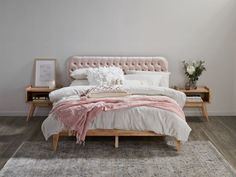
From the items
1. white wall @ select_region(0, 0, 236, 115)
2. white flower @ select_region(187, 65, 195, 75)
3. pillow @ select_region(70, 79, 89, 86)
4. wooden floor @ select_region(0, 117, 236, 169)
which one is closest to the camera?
wooden floor @ select_region(0, 117, 236, 169)

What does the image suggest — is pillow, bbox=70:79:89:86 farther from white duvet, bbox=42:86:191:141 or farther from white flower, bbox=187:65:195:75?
white flower, bbox=187:65:195:75

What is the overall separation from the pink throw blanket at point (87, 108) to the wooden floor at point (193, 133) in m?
0.72

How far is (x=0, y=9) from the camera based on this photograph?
6.25 meters

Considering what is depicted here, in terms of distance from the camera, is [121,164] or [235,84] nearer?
[121,164]

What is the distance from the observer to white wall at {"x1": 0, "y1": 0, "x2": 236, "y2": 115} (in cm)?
629

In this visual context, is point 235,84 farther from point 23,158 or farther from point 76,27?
point 23,158

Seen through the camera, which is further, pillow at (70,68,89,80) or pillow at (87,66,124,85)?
pillow at (70,68,89,80)

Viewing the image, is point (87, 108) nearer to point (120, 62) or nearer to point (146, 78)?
point (146, 78)

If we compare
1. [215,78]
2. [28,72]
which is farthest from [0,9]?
[215,78]

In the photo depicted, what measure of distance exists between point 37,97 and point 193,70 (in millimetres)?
2570

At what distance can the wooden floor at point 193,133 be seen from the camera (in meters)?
4.71

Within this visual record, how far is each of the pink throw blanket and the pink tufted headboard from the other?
1.52 m

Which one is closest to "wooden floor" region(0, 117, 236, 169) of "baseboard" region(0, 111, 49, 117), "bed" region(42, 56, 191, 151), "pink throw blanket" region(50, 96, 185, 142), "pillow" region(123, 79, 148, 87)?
"baseboard" region(0, 111, 49, 117)

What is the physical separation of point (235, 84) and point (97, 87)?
259cm
